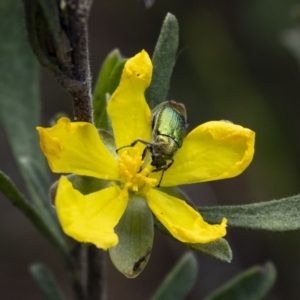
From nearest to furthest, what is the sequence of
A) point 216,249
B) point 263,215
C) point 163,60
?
point 216,249 < point 263,215 < point 163,60

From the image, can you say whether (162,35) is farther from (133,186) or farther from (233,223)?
(233,223)

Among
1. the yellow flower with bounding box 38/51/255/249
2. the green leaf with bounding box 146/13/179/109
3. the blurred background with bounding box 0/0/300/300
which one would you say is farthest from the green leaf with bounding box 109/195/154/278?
the blurred background with bounding box 0/0/300/300

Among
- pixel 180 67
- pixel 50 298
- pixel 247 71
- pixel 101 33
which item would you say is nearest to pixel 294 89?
pixel 247 71

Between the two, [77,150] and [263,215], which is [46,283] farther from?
[263,215]

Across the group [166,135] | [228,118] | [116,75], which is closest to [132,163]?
[166,135]

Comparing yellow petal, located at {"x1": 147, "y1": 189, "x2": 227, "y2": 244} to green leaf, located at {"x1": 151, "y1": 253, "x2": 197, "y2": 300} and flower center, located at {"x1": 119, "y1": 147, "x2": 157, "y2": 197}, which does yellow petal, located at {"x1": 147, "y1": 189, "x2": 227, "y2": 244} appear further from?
green leaf, located at {"x1": 151, "y1": 253, "x2": 197, "y2": 300}

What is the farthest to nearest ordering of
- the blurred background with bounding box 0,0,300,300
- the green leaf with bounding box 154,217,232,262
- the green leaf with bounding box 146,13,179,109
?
the blurred background with bounding box 0,0,300,300
the green leaf with bounding box 146,13,179,109
the green leaf with bounding box 154,217,232,262

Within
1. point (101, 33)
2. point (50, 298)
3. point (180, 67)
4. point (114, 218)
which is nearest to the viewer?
point (114, 218)
